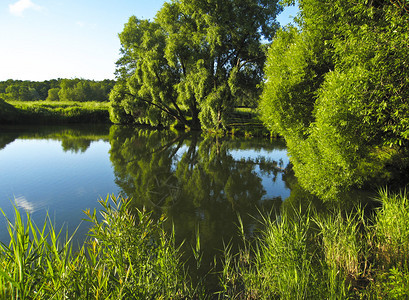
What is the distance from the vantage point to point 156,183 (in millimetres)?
10742

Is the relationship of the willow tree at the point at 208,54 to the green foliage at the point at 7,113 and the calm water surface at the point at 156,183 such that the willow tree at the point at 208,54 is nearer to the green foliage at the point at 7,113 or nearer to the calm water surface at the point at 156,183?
the calm water surface at the point at 156,183

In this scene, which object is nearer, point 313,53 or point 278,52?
point 313,53

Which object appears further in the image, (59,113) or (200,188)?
(59,113)

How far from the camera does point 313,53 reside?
352 inches

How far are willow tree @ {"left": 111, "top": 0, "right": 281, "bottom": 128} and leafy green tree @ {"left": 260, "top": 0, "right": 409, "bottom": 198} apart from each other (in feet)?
48.6

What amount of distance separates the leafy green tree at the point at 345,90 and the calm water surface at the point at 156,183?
2.56 m

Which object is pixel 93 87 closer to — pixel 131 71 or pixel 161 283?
pixel 131 71

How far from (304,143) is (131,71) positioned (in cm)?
3350

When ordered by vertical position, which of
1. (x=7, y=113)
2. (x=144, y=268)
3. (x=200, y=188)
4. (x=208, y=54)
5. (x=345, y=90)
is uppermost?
(x=208, y=54)

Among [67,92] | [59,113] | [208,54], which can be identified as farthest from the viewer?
[67,92]

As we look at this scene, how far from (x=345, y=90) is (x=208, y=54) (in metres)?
20.9

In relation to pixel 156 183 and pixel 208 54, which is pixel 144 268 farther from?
pixel 208 54

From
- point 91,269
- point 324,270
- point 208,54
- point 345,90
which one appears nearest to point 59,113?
point 208,54

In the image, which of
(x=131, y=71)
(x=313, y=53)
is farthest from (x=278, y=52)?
(x=131, y=71)
